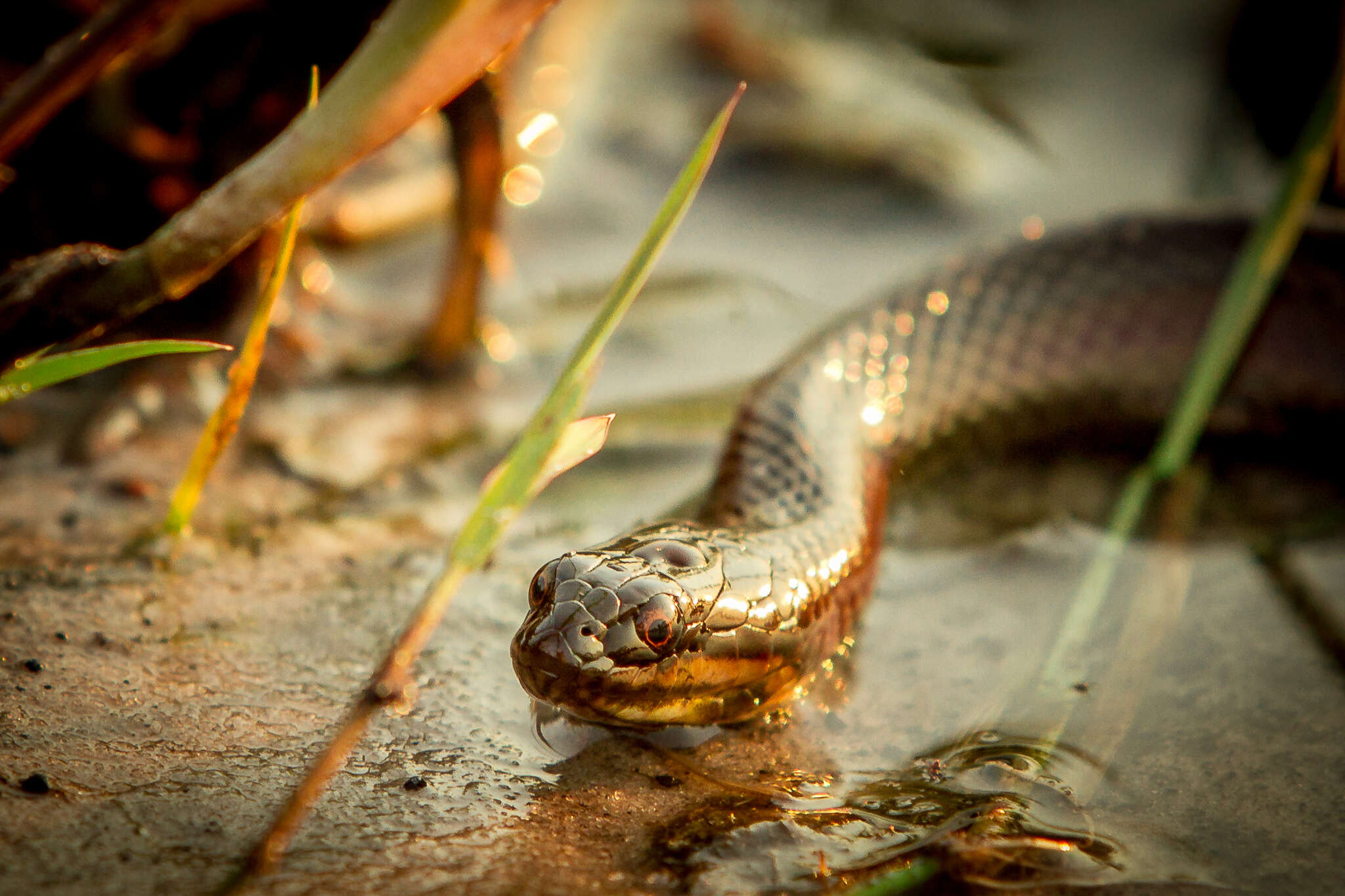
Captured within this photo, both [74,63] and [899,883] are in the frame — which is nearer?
[899,883]

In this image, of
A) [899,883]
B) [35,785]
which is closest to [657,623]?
[899,883]

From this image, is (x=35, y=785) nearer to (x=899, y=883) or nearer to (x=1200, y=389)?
(x=899, y=883)

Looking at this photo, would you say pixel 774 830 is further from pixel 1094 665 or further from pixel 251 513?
pixel 251 513

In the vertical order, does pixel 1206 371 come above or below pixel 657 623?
above

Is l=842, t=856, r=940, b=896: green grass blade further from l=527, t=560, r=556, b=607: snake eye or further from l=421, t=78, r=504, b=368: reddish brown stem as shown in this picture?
l=421, t=78, r=504, b=368: reddish brown stem

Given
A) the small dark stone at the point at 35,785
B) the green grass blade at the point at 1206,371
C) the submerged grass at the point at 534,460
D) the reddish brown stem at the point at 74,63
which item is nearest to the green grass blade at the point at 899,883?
the submerged grass at the point at 534,460

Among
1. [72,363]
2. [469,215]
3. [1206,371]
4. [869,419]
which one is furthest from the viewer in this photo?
[469,215]
